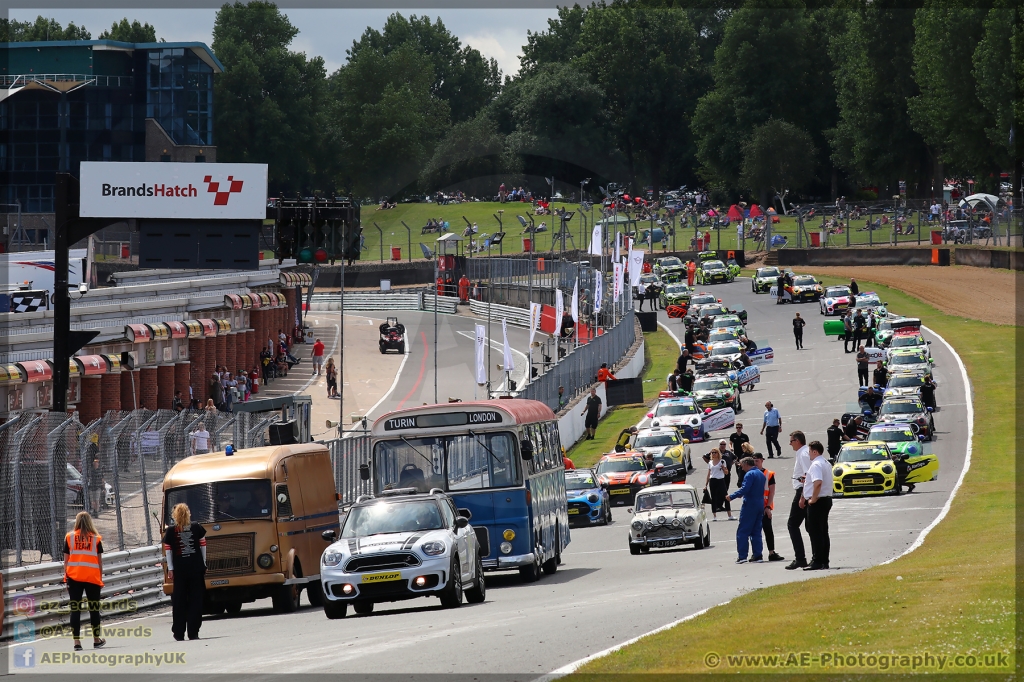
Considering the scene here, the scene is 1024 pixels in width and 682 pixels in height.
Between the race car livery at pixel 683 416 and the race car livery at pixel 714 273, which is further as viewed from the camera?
the race car livery at pixel 714 273

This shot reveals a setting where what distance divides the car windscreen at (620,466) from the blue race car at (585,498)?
3.72 m

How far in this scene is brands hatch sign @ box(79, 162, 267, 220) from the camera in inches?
1171

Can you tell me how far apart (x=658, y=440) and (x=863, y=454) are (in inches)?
254

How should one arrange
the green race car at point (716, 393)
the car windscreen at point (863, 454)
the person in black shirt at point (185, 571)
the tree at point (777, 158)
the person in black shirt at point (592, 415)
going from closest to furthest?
the person in black shirt at point (185, 571) → the car windscreen at point (863, 454) → the green race car at point (716, 393) → the person in black shirt at point (592, 415) → the tree at point (777, 158)

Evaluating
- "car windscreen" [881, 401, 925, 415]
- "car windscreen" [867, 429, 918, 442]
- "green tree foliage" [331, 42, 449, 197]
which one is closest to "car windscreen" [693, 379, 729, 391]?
"car windscreen" [881, 401, 925, 415]

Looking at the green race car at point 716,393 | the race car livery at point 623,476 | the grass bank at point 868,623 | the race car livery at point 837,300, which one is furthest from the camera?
the race car livery at point 837,300

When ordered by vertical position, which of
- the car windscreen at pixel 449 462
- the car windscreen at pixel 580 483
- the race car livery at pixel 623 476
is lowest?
the race car livery at pixel 623 476

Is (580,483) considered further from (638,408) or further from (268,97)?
(268,97)

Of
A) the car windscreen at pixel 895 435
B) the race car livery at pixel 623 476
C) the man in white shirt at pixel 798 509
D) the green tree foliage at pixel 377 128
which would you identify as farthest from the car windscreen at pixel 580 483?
the green tree foliage at pixel 377 128

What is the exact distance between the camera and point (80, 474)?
18609mm

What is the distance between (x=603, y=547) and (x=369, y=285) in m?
78.7

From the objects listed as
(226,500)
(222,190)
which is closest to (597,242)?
(222,190)

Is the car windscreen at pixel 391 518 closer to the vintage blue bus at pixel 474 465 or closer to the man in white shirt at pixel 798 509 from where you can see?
the vintage blue bus at pixel 474 465

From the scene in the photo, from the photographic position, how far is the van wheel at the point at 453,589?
16516 mm
